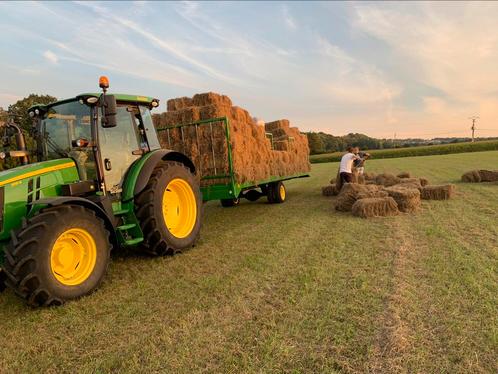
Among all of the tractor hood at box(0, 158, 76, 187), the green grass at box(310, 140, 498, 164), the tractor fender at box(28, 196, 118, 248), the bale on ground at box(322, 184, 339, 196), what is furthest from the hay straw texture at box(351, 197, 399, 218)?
the green grass at box(310, 140, 498, 164)

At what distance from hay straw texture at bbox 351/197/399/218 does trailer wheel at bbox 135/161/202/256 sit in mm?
3510

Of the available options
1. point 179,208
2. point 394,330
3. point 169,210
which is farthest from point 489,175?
point 394,330

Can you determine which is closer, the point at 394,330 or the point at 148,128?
the point at 394,330

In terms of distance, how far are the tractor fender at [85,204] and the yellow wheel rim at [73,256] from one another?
0.33m

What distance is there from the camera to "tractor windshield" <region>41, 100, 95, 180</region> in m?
4.87

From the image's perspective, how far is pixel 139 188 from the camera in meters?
5.16

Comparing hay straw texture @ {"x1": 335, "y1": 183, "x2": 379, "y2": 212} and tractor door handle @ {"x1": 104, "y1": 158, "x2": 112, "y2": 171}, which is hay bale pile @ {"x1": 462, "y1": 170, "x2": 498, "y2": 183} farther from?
tractor door handle @ {"x1": 104, "y1": 158, "x2": 112, "y2": 171}

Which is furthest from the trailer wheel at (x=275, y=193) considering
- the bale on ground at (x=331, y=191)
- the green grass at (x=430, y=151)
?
the green grass at (x=430, y=151)

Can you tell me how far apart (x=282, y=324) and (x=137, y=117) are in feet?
12.9

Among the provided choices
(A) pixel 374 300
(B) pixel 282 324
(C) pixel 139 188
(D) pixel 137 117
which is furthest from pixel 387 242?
(D) pixel 137 117

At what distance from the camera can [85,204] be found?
4.41 m

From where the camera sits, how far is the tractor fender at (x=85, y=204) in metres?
3.96

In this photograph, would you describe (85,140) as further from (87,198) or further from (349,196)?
(349,196)

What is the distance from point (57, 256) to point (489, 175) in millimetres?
12913
